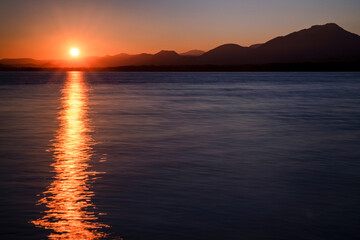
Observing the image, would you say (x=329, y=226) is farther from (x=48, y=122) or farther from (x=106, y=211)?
(x=48, y=122)

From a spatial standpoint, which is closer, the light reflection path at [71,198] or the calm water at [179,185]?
the light reflection path at [71,198]

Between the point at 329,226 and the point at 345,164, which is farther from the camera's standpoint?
the point at 345,164

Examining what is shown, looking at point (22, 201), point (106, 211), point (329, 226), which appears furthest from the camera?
point (22, 201)

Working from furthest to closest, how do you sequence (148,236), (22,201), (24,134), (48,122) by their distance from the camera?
(48,122) < (24,134) < (22,201) < (148,236)

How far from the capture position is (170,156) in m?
13.8

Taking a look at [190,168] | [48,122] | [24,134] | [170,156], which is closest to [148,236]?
[190,168]

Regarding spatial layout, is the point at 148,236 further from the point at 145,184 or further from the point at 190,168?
the point at 190,168

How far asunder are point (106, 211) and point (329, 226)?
3974mm

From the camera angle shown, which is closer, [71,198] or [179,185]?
[71,198]

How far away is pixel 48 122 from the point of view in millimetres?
24406

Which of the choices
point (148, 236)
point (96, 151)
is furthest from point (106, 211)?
point (96, 151)

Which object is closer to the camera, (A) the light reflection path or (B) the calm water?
(A) the light reflection path

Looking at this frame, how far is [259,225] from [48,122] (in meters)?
19.1

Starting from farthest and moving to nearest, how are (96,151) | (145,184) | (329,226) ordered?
(96,151) → (145,184) → (329,226)
